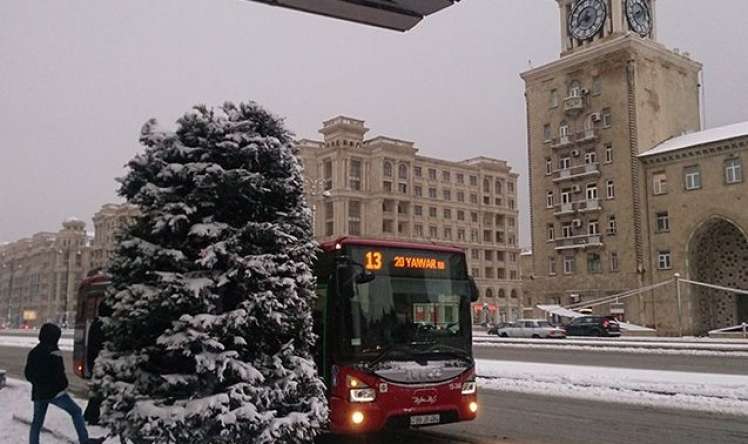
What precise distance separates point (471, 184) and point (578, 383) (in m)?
91.7

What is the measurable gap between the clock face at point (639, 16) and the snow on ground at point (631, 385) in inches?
1685

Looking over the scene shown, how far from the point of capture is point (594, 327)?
149 feet

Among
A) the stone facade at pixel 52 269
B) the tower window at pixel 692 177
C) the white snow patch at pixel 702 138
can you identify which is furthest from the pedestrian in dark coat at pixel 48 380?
the stone facade at pixel 52 269

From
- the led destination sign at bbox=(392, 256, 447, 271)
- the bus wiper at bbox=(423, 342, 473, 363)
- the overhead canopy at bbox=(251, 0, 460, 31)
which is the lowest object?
the bus wiper at bbox=(423, 342, 473, 363)

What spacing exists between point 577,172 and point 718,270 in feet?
41.2

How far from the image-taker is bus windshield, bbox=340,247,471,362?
873 centimetres

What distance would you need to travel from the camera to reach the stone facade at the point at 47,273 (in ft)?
419

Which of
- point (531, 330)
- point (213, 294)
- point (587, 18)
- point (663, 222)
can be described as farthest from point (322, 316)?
point (587, 18)

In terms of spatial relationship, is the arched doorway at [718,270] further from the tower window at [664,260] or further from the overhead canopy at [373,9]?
the overhead canopy at [373,9]

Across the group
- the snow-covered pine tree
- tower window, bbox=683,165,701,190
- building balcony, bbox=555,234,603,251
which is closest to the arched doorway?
tower window, bbox=683,165,701,190

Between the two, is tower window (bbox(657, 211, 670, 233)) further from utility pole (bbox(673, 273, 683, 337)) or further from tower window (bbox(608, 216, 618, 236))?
utility pole (bbox(673, 273, 683, 337))

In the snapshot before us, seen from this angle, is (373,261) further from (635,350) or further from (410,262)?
(635,350)

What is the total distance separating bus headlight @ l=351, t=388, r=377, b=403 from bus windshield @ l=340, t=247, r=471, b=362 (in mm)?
379

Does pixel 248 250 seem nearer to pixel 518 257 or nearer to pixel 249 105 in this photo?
pixel 249 105
